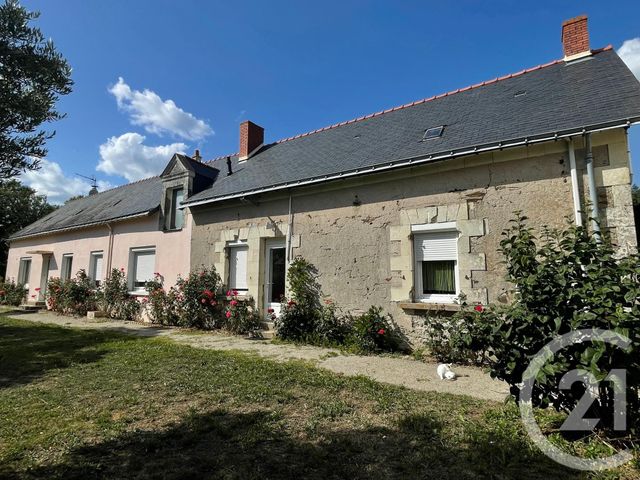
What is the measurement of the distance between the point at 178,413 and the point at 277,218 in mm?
5399

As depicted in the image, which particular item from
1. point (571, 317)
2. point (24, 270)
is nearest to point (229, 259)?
point (571, 317)

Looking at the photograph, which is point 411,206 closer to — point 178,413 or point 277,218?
point 277,218

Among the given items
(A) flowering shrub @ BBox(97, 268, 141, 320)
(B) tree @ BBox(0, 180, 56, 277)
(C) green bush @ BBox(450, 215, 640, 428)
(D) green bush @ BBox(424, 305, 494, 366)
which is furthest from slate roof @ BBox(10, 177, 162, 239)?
(C) green bush @ BBox(450, 215, 640, 428)

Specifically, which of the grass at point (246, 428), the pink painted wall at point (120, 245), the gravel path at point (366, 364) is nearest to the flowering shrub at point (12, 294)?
the pink painted wall at point (120, 245)

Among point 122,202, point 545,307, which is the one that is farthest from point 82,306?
point 545,307

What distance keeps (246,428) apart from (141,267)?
10.0 meters

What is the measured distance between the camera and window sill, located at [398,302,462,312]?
571 cm

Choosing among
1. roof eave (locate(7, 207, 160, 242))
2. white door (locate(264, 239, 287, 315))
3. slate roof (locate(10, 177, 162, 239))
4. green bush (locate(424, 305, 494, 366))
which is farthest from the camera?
slate roof (locate(10, 177, 162, 239))

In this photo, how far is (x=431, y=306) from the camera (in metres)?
5.90

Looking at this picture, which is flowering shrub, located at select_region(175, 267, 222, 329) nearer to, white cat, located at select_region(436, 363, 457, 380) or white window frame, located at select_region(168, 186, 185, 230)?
white window frame, located at select_region(168, 186, 185, 230)

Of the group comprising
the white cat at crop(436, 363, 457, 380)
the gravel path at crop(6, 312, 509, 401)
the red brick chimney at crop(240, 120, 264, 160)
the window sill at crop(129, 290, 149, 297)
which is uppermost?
the red brick chimney at crop(240, 120, 264, 160)

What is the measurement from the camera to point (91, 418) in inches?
131

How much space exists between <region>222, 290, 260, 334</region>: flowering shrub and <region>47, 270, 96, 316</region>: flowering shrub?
22.1 ft

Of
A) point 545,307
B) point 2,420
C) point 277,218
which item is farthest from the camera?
point 277,218
